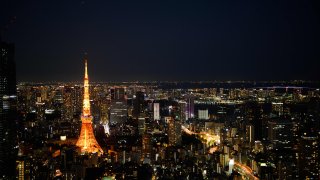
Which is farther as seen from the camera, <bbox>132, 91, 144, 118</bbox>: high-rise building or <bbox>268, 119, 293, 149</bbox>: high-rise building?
<bbox>132, 91, 144, 118</bbox>: high-rise building

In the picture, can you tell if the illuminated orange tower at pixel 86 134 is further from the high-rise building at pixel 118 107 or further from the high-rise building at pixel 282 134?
the high-rise building at pixel 282 134

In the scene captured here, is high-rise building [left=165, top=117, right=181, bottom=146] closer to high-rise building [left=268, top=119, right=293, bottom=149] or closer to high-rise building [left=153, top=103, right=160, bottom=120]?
high-rise building [left=153, top=103, right=160, bottom=120]

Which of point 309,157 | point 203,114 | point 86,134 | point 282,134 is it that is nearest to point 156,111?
point 203,114

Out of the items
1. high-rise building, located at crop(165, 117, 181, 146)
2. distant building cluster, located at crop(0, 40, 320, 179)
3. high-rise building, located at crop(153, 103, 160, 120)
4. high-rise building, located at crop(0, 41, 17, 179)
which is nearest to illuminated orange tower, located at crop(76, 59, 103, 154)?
distant building cluster, located at crop(0, 40, 320, 179)

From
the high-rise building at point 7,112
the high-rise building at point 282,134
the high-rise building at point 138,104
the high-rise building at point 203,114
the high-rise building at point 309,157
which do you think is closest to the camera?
the high-rise building at point 309,157

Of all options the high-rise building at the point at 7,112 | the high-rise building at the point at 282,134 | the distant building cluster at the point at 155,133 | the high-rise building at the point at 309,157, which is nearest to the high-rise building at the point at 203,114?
the distant building cluster at the point at 155,133

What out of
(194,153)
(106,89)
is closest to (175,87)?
(106,89)
